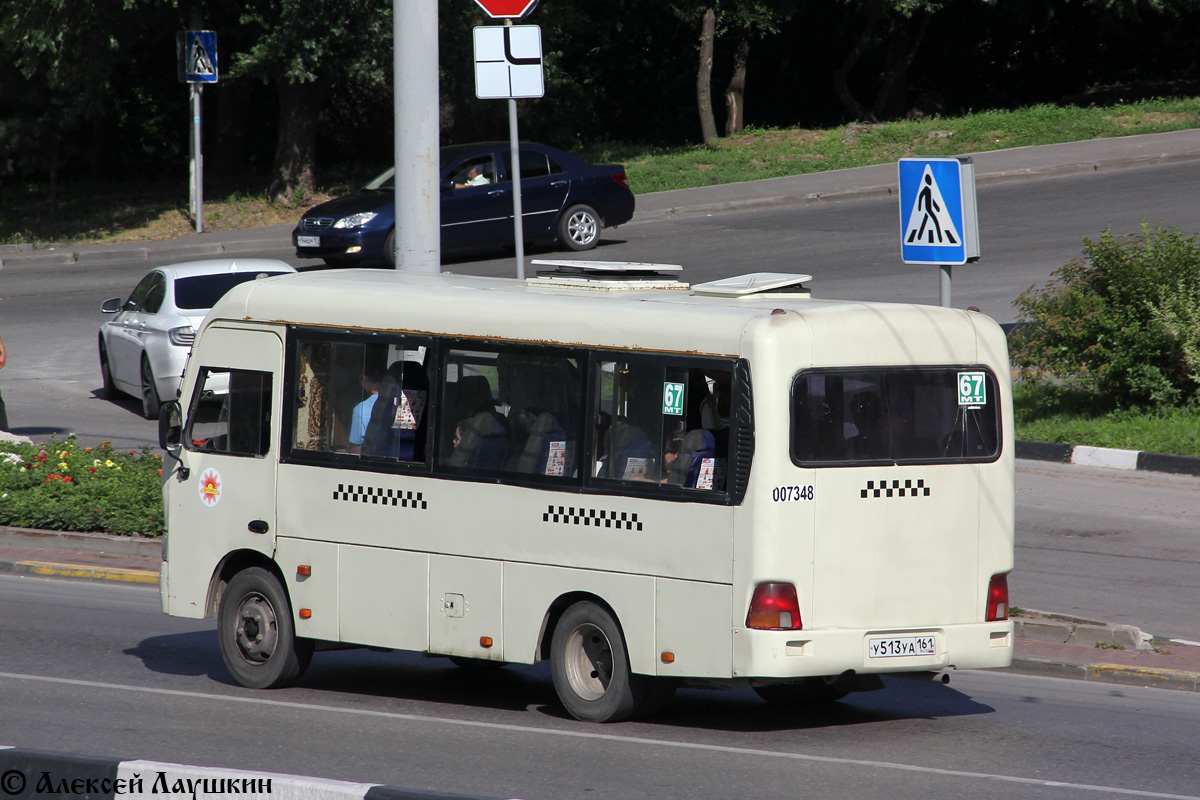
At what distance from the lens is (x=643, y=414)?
7.82 meters

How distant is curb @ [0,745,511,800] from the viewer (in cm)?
542

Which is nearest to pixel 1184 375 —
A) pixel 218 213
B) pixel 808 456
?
pixel 808 456

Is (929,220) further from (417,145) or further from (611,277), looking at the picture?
(417,145)

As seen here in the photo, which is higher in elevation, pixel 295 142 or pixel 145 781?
pixel 295 142

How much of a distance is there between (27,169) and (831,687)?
29.5 meters

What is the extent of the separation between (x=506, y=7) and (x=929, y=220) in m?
3.88

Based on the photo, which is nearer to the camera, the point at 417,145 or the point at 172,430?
the point at 172,430

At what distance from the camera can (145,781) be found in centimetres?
549

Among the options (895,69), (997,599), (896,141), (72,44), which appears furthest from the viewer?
(895,69)

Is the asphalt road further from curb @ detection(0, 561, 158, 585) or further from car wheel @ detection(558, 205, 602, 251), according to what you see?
car wheel @ detection(558, 205, 602, 251)

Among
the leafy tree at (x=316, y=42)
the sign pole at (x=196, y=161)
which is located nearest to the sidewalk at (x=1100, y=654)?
the leafy tree at (x=316, y=42)

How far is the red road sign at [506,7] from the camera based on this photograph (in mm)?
12055

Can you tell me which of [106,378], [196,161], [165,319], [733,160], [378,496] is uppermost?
[733,160]

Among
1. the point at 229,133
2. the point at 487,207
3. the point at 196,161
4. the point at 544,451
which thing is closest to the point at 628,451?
the point at 544,451
